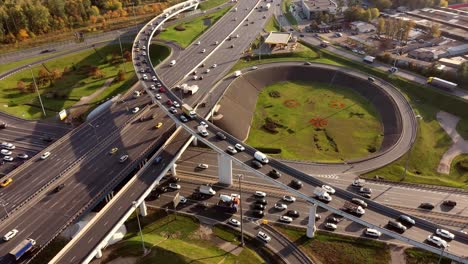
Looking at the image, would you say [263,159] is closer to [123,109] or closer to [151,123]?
[151,123]

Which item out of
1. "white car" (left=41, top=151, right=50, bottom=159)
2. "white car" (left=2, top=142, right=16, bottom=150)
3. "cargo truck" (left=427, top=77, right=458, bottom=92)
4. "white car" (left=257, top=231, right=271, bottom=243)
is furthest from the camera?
"cargo truck" (left=427, top=77, right=458, bottom=92)

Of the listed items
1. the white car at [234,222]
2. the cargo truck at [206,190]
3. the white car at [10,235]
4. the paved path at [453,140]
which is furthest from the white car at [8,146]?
the paved path at [453,140]

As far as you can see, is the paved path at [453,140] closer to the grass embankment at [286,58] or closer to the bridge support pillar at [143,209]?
the grass embankment at [286,58]

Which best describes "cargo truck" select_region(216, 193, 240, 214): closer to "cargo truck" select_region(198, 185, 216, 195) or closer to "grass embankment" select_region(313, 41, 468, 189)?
"cargo truck" select_region(198, 185, 216, 195)

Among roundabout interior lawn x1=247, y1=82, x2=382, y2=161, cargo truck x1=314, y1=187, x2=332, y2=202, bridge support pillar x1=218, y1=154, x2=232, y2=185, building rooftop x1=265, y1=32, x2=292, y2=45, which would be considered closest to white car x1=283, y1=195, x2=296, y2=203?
bridge support pillar x1=218, y1=154, x2=232, y2=185

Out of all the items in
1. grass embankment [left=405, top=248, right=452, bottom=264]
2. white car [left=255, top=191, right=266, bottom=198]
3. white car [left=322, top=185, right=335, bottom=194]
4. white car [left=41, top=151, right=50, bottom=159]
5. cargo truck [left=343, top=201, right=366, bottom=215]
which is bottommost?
grass embankment [left=405, top=248, right=452, bottom=264]

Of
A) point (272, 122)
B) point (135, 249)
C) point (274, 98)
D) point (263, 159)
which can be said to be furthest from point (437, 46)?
point (135, 249)
